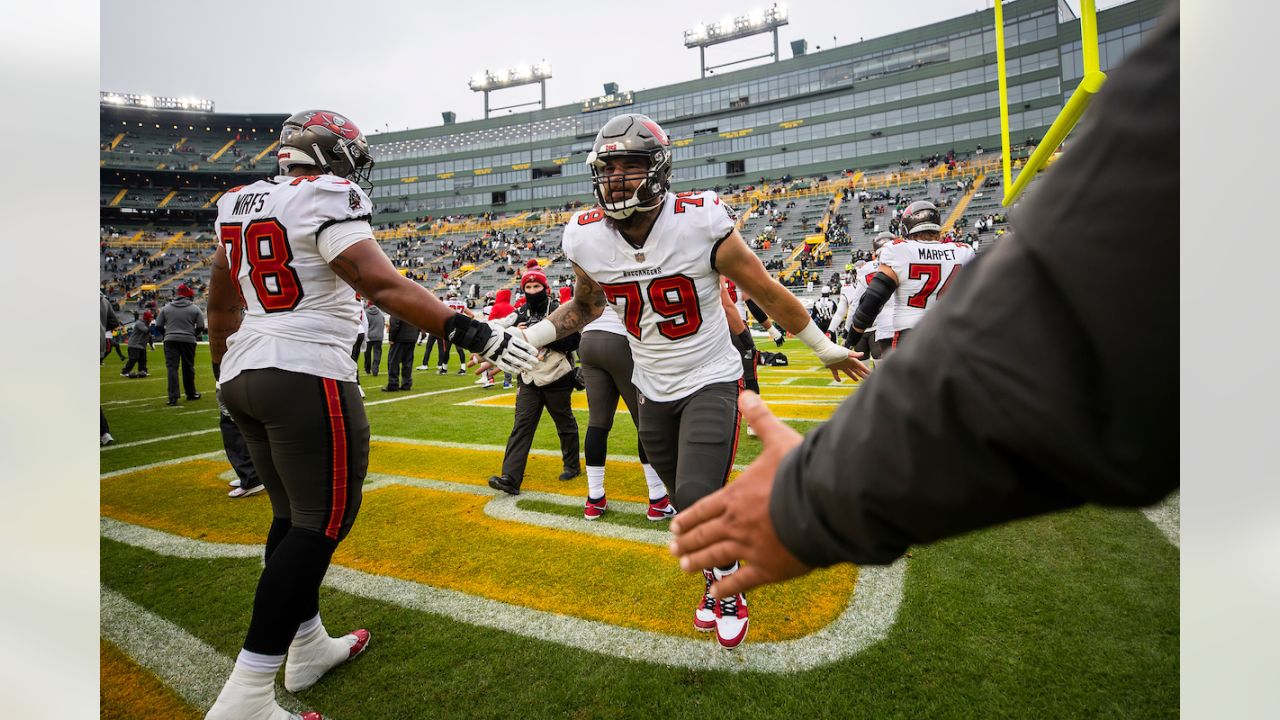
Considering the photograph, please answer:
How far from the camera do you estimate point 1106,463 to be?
2.02ft

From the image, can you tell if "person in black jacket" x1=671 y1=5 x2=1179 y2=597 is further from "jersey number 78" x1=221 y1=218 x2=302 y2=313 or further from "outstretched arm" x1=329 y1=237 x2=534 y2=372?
"jersey number 78" x1=221 y1=218 x2=302 y2=313

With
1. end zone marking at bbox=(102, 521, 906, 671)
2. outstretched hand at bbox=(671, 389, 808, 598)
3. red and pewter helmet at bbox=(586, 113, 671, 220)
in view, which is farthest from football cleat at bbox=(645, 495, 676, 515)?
outstretched hand at bbox=(671, 389, 808, 598)

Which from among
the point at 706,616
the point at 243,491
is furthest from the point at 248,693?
the point at 243,491

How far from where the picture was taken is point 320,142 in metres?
2.50

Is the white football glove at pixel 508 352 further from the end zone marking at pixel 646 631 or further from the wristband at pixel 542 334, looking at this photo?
the end zone marking at pixel 646 631

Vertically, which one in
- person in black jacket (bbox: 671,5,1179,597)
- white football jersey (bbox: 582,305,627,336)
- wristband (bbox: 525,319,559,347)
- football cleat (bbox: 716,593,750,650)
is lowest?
football cleat (bbox: 716,593,750,650)

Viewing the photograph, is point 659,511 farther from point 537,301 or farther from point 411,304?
point 537,301

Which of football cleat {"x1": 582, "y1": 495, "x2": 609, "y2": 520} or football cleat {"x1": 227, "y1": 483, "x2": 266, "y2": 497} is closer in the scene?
football cleat {"x1": 582, "y1": 495, "x2": 609, "y2": 520}

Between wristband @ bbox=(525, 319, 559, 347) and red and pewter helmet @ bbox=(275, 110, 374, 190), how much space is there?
110cm

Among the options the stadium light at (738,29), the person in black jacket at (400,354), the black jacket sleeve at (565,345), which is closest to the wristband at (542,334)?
the black jacket sleeve at (565,345)

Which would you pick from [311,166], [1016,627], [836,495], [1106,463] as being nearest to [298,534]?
[311,166]

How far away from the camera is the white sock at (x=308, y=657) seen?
243cm

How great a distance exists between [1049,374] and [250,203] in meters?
2.66

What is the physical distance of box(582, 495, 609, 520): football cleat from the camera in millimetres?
4207
